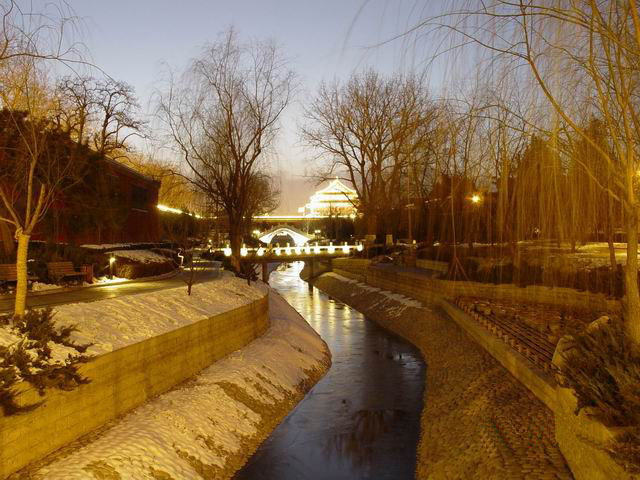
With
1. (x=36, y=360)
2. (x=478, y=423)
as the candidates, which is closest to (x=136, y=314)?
(x=36, y=360)

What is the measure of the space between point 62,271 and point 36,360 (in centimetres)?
1085

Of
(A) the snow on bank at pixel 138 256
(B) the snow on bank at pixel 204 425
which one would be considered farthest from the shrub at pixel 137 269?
(B) the snow on bank at pixel 204 425

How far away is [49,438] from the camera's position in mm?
7875

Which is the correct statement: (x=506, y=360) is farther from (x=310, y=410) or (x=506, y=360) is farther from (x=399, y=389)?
(x=310, y=410)

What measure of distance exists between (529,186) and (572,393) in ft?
21.8

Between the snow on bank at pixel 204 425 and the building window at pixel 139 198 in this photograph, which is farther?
the building window at pixel 139 198

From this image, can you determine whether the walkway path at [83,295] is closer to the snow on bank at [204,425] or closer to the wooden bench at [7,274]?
the wooden bench at [7,274]

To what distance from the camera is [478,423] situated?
1058cm

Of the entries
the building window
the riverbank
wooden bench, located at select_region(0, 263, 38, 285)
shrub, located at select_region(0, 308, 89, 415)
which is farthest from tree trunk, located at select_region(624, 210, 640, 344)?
the building window

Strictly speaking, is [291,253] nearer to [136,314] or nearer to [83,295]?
[83,295]

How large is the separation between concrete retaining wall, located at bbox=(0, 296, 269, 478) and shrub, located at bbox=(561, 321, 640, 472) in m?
6.50

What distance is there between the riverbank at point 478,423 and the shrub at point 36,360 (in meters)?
5.71

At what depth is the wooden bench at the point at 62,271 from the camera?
57.6ft

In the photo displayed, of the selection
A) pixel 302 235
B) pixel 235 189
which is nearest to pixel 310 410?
pixel 235 189
